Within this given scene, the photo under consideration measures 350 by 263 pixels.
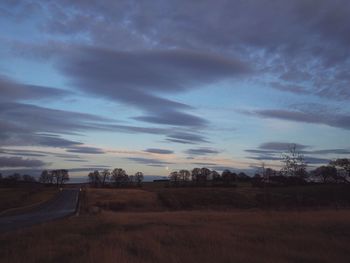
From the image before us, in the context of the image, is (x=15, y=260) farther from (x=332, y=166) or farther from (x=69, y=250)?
(x=332, y=166)

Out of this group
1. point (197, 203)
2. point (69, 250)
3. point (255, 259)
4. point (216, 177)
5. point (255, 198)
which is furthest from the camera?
point (216, 177)

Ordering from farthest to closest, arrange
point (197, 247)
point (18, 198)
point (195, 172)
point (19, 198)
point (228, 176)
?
1. point (195, 172)
2. point (228, 176)
3. point (19, 198)
4. point (18, 198)
5. point (197, 247)

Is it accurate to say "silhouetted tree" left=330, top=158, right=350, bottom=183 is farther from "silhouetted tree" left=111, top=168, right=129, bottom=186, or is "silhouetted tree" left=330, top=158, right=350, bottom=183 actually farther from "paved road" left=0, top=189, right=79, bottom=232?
"silhouetted tree" left=111, top=168, right=129, bottom=186

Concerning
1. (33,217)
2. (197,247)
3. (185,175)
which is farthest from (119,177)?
(197,247)

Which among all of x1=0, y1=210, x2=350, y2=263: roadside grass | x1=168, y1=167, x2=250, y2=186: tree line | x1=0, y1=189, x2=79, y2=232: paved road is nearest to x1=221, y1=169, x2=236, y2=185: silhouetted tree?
x1=168, y1=167, x2=250, y2=186: tree line

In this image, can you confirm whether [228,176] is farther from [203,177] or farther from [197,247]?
[197,247]

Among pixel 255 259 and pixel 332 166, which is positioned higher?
pixel 332 166

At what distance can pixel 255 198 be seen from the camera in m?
76.9

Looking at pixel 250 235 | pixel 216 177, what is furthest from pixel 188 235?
pixel 216 177

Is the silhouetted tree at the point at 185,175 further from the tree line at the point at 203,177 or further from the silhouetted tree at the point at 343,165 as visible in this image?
the silhouetted tree at the point at 343,165

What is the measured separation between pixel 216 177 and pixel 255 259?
169225 mm

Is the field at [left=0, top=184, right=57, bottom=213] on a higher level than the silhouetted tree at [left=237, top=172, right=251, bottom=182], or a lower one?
lower

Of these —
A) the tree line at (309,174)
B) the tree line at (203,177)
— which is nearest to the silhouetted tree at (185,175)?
the tree line at (203,177)

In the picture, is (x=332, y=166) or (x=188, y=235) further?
(x=332, y=166)
